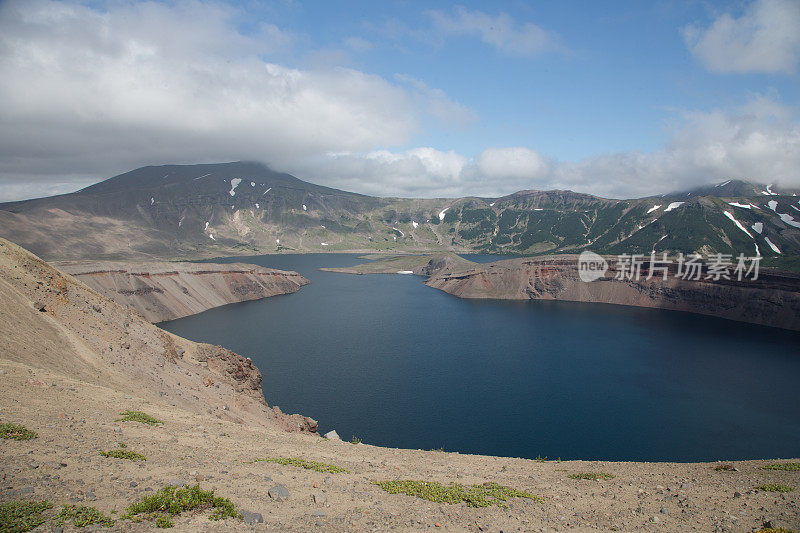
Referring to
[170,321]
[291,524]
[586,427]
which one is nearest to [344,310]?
[170,321]

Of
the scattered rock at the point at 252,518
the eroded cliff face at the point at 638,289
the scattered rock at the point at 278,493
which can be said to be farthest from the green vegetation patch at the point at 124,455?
the eroded cliff face at the point at 638,289

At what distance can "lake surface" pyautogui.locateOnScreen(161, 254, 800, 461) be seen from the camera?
44688 millimetres

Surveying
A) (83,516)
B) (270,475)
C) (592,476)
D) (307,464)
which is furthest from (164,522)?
(592,476)

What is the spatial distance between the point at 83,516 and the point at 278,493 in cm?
540

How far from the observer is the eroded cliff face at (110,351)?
2706cm

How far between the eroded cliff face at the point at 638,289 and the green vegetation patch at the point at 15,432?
4996 inches

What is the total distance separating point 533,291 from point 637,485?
120 metres

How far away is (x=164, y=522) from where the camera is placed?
10.7m

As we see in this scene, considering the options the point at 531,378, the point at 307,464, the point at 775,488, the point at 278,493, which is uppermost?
the point at 278,493

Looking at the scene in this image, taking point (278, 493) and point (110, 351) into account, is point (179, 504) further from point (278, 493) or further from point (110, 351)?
point (110, 351)

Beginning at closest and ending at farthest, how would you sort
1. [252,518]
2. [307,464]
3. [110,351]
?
[252,518]
[307,464]
[110,351]

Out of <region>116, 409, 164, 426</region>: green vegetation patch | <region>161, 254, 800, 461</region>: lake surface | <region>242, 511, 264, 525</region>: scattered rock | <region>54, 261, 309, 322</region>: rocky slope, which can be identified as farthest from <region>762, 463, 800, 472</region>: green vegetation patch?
<region>54, 261, 309, 322</region>: rocky slope

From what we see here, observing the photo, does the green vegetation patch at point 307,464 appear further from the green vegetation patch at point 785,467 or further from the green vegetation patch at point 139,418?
the green vegetation patch at point 785,467

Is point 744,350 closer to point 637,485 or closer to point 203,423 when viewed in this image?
point 637,485
